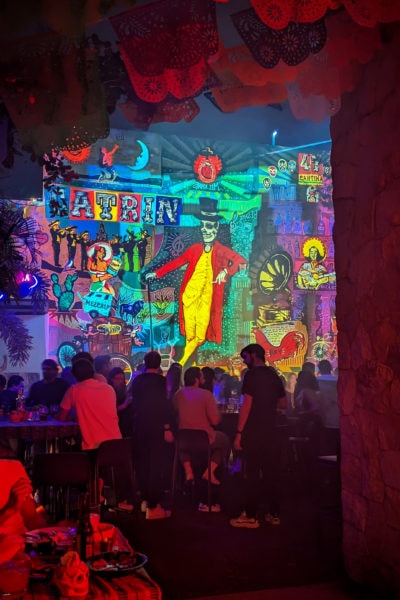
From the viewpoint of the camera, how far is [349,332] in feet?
13.9

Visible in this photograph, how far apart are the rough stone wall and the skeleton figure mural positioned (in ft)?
35.5

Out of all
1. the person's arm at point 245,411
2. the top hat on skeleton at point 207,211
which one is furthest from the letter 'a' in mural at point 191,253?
the person's arm at point 245,411

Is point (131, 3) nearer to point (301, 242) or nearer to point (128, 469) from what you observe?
point (128, 469)

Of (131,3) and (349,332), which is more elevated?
(131,3)

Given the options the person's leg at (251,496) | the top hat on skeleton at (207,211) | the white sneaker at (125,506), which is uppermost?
the top hat on skeleton at (207,211)

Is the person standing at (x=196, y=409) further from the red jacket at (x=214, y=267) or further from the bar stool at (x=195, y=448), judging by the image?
the red jacket at (x=214, y=267)

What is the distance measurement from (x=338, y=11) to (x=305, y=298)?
12924 mm

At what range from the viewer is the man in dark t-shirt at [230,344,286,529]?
588cm

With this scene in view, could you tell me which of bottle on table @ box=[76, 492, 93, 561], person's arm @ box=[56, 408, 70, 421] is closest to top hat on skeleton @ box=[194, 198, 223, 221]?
person's arm @ box=[56, 408, 70, 421]

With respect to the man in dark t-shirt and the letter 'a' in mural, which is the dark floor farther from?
the letter 'a' in mural

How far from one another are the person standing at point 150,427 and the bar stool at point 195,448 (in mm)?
184

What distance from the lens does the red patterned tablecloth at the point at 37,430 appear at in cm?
607

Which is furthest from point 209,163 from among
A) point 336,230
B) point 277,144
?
point 336,230

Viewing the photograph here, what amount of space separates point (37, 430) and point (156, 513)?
1350mm
